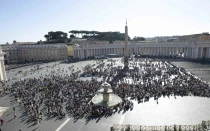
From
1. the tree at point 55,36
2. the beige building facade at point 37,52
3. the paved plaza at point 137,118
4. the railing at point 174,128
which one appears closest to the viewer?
the railing at point 174,128

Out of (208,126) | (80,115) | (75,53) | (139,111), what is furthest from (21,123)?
(75,53)

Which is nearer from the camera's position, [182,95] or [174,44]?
[182,95]

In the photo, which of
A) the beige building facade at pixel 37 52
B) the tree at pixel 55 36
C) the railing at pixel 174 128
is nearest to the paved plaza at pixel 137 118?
the railing at pixel 174 128

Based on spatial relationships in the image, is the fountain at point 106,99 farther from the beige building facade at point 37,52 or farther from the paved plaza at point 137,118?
the beige building facade at point 37,52

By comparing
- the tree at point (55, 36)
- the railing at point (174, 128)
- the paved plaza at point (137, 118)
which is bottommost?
the paved plaza at point (137, 118)

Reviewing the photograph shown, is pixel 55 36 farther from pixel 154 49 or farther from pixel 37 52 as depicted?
pixel 154 49

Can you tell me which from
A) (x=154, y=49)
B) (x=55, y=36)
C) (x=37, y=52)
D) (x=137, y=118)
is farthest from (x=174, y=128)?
(x=55, y=36)

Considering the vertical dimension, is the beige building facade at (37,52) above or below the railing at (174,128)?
above

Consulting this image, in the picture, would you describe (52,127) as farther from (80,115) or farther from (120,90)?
(120,90)
